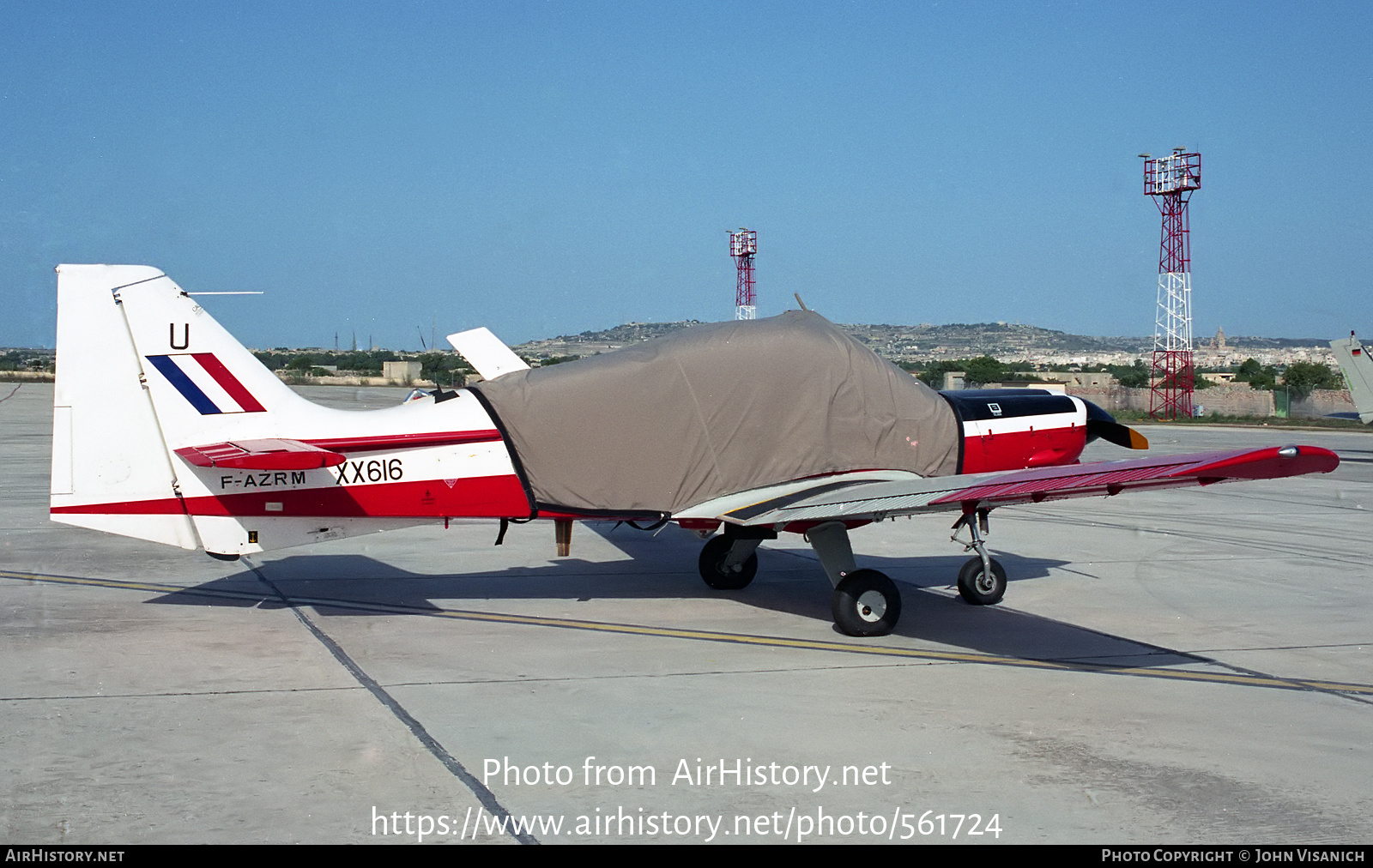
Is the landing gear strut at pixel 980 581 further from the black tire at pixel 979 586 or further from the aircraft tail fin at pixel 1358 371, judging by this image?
the aircraft tail fin at pixel 1358 371

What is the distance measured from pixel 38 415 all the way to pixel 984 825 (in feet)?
148

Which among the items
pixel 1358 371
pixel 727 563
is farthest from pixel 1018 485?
pixel 1358 371

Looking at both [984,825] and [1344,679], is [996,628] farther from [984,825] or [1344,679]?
[984,825]

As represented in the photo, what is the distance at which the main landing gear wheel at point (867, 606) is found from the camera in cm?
925

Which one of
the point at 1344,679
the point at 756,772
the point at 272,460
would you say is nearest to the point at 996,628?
the point at 1344,679

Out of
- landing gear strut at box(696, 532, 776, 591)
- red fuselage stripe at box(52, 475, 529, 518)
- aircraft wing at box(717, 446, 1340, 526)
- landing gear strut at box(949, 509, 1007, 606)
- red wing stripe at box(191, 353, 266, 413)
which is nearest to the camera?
aircraft wing at box(717, 446, 1340, 526)

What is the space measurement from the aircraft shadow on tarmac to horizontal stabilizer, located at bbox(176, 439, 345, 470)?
1.65 m

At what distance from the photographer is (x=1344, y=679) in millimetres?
8086

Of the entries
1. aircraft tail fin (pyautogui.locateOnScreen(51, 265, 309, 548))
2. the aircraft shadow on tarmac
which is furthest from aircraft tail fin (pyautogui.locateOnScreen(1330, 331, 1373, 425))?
aircraft tail fin (pyautogui.locateOnScreen(51, 265, 309, 548))

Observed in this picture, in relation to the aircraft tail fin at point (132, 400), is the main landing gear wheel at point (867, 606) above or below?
below

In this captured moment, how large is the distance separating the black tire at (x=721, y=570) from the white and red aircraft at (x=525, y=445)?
2.80ft

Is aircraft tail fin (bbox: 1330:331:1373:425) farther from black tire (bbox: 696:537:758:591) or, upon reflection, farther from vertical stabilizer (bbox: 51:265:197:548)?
vertical stabilizer (bbox: 51:265:197:548)

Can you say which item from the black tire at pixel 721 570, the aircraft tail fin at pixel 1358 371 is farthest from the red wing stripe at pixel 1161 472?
the aircraft tail fin at pixel 1358 371

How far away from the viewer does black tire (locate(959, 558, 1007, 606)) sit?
10.6 meters
